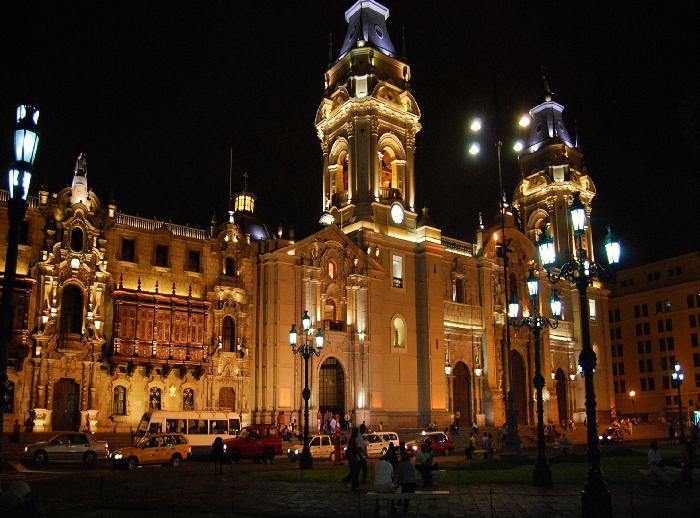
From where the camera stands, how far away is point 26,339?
37625 mm

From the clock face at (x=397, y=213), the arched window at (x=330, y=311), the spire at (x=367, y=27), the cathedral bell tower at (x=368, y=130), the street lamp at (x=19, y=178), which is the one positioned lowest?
the street lamp at (x=19, y=178)

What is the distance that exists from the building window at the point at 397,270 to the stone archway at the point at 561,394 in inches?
874

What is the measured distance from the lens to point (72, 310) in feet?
132

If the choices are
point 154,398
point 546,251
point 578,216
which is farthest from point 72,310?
point 578,216

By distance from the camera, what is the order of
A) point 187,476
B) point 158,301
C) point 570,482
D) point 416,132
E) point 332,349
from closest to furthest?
point 570,482, point 187,476, point 158,301, point 332,349, point 416,132

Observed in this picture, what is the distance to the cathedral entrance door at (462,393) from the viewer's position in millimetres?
56188

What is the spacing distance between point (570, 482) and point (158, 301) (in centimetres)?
2740

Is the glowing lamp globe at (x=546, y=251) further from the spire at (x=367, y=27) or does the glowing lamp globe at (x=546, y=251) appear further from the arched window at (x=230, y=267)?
the spire at (x=367, y=27)

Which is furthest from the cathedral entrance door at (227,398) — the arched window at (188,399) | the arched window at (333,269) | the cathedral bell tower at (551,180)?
the cathedral bell tower at (551,180)

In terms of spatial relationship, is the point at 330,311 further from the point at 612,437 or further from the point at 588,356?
the point at 588,356

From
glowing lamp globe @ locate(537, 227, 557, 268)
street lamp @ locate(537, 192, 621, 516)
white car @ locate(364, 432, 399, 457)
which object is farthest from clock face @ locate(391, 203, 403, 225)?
glowing lamp globe @ locate(537, 227, 557, 268)

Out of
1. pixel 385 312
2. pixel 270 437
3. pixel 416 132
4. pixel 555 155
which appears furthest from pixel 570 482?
pixel 555 155

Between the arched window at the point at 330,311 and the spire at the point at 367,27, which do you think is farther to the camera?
the spire at the point at 367,27

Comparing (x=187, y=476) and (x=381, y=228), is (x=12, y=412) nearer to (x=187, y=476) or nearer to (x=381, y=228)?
(x=187, y=476)
